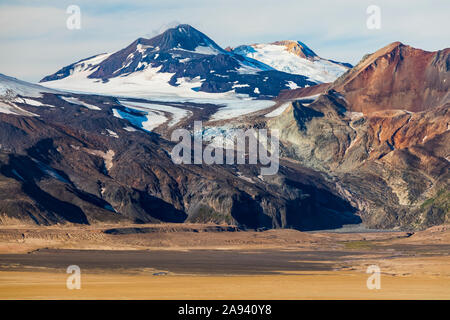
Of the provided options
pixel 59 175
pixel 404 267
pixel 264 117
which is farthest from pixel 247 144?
pixel 404 267
